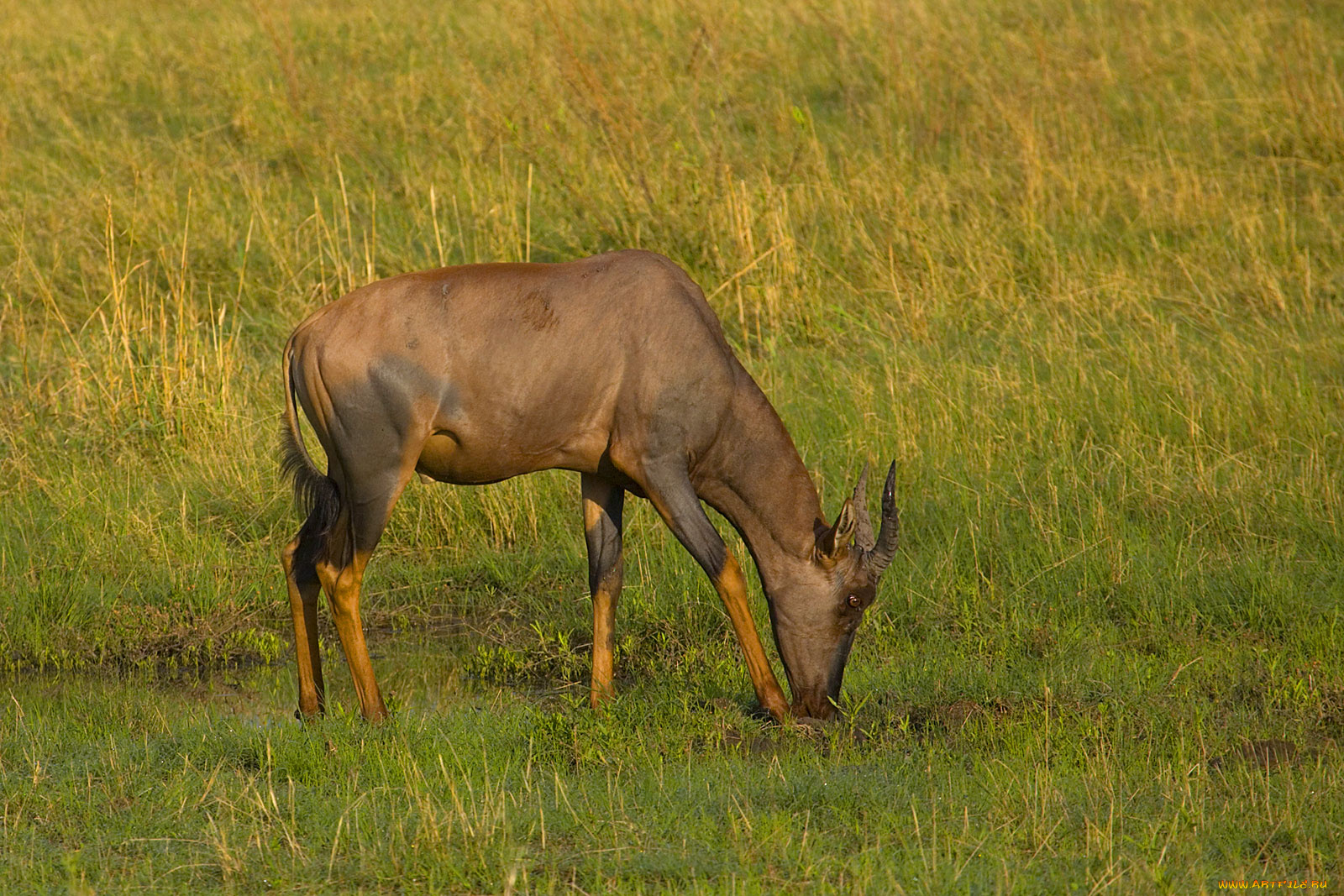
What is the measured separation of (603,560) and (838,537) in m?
1.00

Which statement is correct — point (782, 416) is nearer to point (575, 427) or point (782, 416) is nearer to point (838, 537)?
point (838, 537)

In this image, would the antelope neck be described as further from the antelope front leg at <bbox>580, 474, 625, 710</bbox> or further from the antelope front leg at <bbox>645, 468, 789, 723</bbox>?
the antelope front leg at <bbox>580, 474, 625, 710</bbox>

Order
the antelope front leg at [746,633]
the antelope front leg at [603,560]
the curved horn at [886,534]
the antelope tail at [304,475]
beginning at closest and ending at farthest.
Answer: the curved horn at [886,534] → the antelope front leg at [746,633] → the antelope tail at [304,475] → the antelope front leg at [603,560]

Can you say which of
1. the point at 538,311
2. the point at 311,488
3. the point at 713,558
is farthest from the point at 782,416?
the point at 311,488

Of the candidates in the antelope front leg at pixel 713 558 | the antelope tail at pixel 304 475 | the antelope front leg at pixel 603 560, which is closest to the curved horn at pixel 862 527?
the antelope front leg at pixel 713 558

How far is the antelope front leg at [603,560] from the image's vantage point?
6.14m

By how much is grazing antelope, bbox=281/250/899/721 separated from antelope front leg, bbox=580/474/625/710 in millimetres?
266

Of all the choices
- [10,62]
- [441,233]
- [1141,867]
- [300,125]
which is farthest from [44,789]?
[10,62]

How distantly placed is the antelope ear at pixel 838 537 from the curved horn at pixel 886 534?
3.3 inches

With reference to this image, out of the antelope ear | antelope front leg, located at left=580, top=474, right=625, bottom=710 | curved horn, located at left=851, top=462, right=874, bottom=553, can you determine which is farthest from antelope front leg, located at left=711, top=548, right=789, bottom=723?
antelope front leg, located at left=580, top=474, right=625, bottom=710

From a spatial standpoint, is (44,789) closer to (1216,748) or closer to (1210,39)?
(1216,748)

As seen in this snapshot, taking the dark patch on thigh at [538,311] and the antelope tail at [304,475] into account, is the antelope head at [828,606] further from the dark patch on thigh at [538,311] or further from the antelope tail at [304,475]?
the antelope tail at [304,475]

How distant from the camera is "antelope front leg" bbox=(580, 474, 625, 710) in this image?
614 cm

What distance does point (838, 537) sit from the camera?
18.9 feet
